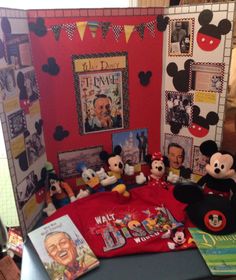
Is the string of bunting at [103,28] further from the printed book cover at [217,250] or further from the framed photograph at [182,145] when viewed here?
the printed book cover at [217,250]

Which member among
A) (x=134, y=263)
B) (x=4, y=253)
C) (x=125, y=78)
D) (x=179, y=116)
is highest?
(x=125, y=78)

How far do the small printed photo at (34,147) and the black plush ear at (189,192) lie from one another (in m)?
0.46

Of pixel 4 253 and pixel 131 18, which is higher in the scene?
pixel 131 18

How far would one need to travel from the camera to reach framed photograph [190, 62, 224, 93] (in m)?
0.93

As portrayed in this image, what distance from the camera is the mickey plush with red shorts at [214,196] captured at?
0.84 metres

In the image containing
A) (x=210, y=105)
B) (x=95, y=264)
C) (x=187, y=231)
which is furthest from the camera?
(x=210, y=105)

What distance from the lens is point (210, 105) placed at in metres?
0.98

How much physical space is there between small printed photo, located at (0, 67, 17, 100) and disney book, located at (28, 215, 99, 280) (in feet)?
1.29

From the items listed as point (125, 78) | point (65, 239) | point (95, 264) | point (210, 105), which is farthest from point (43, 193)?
point (210, 105)

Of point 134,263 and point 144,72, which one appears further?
point 144,72

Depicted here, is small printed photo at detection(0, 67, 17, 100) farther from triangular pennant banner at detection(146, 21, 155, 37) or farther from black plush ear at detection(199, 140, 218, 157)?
black plush ear at detection(199, 140, 218, 157)

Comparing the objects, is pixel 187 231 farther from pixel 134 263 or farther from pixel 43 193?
pixel 43 193

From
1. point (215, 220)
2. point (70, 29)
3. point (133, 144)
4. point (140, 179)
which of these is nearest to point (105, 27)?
point (70, 29)

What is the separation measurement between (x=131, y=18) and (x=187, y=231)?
2.29ft
